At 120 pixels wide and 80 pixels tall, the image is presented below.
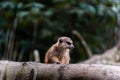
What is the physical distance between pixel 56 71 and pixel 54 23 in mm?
4439

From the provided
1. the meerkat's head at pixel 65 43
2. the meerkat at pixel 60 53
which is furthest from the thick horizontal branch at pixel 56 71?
the meerkat's head at pixel 65 43

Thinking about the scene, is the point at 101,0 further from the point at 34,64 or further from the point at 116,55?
the point at 34,64

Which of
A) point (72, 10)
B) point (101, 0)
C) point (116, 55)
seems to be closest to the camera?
point (116, 55)

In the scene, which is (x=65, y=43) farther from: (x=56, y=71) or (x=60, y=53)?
(x=56, y=71)

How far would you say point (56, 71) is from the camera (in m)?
2.29

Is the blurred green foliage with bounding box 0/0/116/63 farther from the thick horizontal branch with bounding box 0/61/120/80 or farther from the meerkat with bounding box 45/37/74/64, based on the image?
the thick horizontal branch with bounding box 0/61/120/80

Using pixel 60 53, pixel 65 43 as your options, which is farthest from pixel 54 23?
pixel 60 53

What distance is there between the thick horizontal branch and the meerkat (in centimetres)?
101

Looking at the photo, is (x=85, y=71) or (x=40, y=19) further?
(x=40, y=19)

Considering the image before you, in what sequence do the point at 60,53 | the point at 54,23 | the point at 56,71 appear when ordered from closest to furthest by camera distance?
the point at 56,71 < the point at 60,53 < the point at 54,23

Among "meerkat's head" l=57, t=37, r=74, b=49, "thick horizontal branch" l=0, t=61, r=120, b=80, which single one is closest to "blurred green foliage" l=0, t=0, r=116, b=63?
"meerkat's head" l=57, t=37, r=74, b=49

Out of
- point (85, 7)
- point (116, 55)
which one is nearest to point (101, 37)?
point (85, 7)

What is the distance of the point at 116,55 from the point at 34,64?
11.4ft

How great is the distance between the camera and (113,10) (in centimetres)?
668
